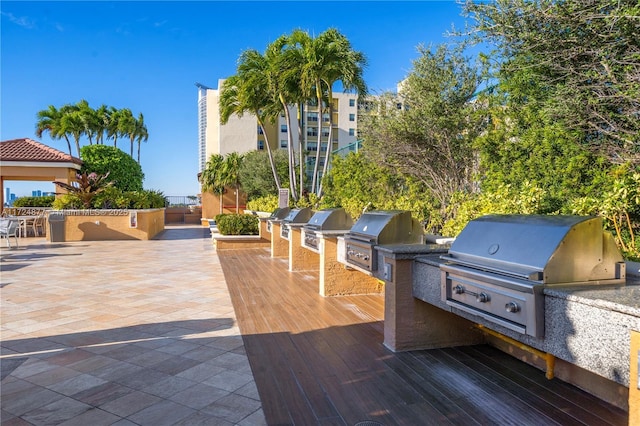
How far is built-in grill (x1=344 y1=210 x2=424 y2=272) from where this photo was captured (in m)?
4.13

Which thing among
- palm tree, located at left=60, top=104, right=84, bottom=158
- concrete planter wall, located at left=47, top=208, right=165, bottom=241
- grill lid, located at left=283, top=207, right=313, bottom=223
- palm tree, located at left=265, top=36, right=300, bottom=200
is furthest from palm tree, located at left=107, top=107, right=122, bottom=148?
grill lid, located at left=283, top=207, right=313, bottom=223

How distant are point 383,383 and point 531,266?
146 cm

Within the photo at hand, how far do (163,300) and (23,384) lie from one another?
2.75 metres

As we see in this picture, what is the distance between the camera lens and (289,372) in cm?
321

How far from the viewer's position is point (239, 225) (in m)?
12.6

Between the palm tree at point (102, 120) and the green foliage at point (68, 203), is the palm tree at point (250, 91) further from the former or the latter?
the palm tree at point (102, 120)

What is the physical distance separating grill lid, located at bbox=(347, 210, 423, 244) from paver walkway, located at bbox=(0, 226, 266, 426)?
1.74m

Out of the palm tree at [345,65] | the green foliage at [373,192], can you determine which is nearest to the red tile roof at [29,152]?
the palm tree at [345,65]

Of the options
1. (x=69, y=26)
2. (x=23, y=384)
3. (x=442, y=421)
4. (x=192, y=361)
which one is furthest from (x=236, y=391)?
(x=69, y=26)

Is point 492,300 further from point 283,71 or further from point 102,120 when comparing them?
point 102,120

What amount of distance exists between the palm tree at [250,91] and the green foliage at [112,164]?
38.8 feet

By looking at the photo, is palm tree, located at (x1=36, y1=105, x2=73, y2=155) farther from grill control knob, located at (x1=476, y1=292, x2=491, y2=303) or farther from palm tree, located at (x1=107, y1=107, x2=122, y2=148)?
grill control knob, located at (x1=476, y1=292, x2=491, y2=303)

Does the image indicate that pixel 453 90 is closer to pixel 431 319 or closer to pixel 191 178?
pixel 431 319

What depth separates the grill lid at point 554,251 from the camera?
2.12 meters
